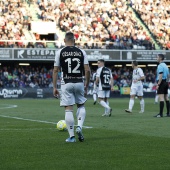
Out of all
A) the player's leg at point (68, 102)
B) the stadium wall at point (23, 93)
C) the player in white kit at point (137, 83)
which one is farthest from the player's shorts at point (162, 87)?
the stadium wall at point (23, 93)

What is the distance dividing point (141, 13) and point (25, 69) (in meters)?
12.9

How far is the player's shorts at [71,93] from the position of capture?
12.1 metres

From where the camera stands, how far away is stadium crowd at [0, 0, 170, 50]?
160ft

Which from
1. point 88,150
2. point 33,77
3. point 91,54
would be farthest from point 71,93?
point 91,54

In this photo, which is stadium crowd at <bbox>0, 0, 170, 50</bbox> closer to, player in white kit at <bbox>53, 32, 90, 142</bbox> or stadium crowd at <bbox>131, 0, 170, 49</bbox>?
stadium crowd at <bbox>131, 0, 170, 49</bbox>

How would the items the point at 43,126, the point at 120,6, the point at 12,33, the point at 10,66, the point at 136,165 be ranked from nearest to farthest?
the point at 136,165, the point at 43,126, the point at 12,33, the point at 10,66, the point at 120,6

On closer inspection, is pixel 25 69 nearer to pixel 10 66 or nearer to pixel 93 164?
pixel 10 66

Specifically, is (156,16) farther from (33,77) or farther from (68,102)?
(68,102)

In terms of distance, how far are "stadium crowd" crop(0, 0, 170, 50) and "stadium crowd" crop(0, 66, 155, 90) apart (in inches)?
98.9

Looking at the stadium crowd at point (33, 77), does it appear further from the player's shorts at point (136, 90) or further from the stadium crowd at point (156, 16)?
the player's shorts at point (136, 90)

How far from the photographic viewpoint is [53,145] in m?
11.2

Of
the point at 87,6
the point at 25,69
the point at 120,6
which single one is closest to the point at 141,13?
the point at 120,6

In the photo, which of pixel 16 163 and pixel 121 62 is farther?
pixel 121 62

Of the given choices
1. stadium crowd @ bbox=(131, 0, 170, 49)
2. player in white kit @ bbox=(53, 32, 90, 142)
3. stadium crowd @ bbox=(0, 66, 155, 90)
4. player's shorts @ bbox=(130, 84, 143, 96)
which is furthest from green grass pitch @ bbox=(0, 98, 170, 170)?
stadium crowd @ bbox=(131, 0, 170, 49)
